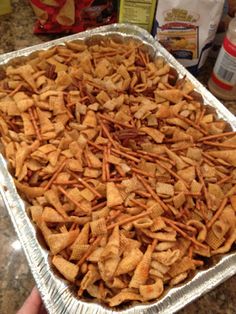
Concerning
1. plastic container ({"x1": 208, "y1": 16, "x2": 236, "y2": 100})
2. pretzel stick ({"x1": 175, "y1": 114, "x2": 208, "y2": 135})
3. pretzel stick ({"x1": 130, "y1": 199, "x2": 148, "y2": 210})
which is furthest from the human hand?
plastic container ({"x1": 208, "y1": 16, "x2": 236, "y2": 100})

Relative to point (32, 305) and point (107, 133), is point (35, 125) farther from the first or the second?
point (32, 305)

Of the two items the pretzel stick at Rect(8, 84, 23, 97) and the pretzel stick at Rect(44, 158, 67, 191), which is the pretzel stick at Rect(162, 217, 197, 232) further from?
the pretzel stick at Rect(8, 84, 23, 97)

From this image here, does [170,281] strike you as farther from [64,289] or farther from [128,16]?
[128,16]

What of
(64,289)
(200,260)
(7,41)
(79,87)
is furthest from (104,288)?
(7,41)

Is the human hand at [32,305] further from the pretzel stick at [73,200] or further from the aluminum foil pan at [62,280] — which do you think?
the pretzel stick at [73,200]

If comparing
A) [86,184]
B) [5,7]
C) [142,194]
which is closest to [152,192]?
[142,194]
